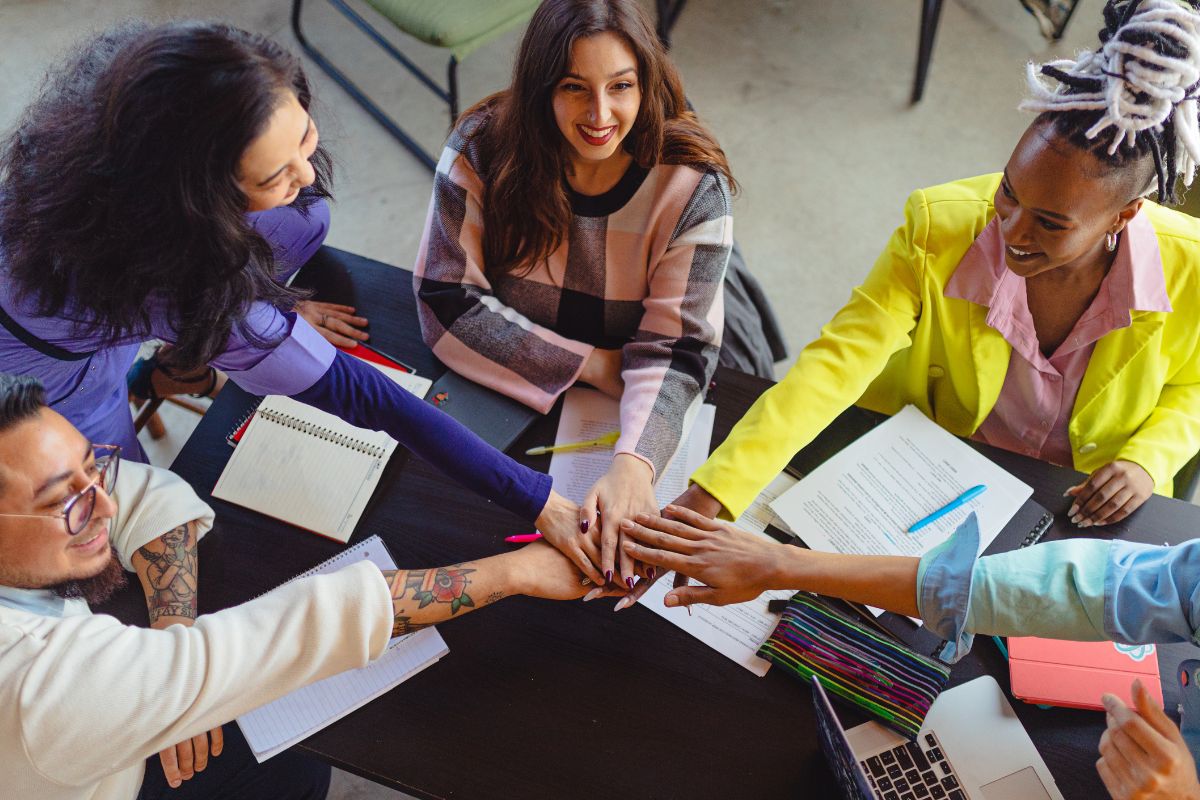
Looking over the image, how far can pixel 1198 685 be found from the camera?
1302mm

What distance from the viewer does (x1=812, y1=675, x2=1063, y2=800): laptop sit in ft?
4.23

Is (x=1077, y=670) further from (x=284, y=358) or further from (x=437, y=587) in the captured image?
(x=284, y=358)

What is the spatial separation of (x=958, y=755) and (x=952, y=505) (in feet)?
1.23

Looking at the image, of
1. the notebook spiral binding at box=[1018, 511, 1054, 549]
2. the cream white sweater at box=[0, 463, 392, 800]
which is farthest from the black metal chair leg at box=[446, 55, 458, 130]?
the notebook spiral binding at box=[1018, 511, 1054, 549]

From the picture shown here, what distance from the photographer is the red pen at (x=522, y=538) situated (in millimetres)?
1514

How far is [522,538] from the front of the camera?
59.7 inches

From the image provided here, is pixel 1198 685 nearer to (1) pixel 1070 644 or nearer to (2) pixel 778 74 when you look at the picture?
(1) pixel 1070 644

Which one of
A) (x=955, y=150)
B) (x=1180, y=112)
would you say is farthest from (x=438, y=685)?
(x=955, y=150)

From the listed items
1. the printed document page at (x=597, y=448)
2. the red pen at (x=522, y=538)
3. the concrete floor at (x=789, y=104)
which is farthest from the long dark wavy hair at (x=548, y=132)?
the concrete floor at (x=789, y=104)

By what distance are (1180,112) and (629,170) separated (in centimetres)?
82

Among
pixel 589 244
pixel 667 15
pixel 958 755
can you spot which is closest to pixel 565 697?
pixel 958 755

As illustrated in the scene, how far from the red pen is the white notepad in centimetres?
18

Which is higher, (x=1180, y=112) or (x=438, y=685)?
(x=1180, y=112)

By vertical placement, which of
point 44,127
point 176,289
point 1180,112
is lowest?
point 176,289
